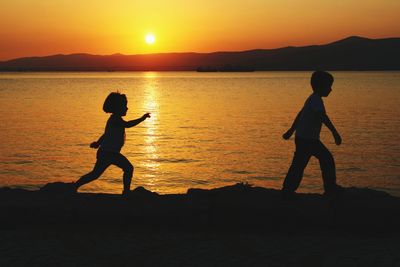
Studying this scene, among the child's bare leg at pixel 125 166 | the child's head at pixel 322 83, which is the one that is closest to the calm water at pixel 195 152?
the child's bare leg at pixel 125 166

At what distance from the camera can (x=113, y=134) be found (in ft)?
25.9

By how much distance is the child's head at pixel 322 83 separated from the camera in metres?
7.62

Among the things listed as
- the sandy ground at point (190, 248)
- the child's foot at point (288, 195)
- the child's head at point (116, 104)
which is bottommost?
the sandy ground at point (190, 248)

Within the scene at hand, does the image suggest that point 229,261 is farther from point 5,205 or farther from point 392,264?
point 5,205

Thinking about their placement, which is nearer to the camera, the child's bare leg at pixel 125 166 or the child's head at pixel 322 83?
the child's head at pixel 322 83

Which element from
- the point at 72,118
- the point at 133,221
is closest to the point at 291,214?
the point at 133,221

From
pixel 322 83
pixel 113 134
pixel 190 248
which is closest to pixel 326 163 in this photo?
pixel 322 83

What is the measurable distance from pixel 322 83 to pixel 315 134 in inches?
29.0

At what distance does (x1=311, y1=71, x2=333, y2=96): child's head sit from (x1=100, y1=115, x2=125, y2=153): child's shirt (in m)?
2.86

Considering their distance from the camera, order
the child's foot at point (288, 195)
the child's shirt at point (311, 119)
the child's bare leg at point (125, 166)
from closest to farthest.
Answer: the child's shirt at point (311, 119), the child's foot at point (288, 195), the child's bare leg at point (125, 166)

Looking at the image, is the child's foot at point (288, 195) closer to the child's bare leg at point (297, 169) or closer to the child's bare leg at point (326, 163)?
the child's bare leg at point (297, 169)

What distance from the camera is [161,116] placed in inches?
1768

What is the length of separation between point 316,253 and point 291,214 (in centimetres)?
96

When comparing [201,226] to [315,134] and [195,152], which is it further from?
[195,152]
